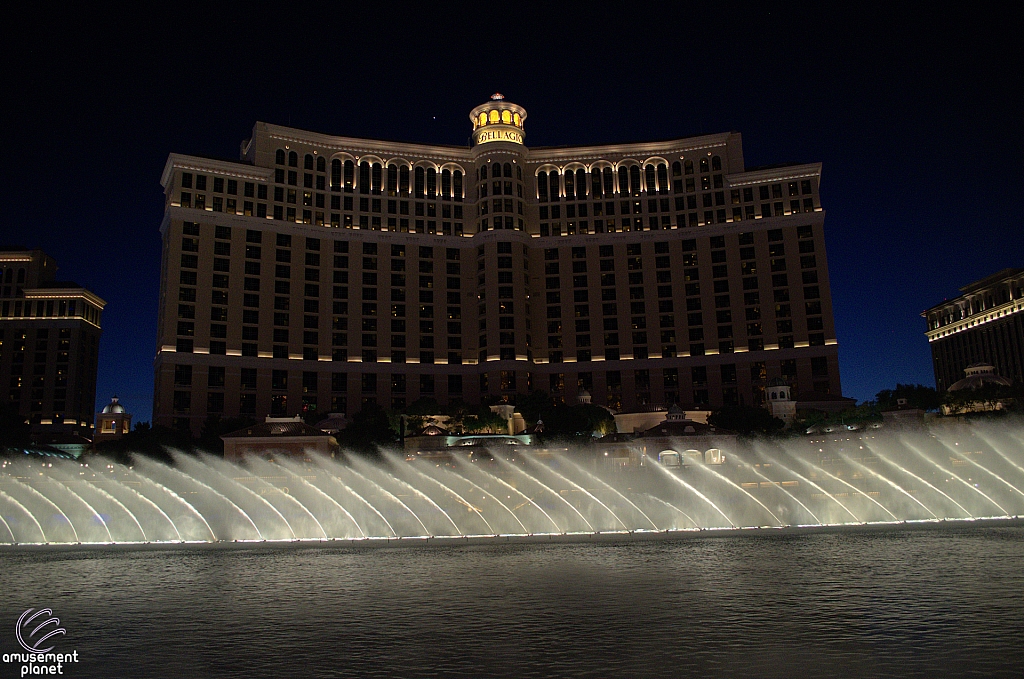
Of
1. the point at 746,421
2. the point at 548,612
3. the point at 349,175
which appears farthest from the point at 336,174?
→ the point at 548,612

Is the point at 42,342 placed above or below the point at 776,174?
below

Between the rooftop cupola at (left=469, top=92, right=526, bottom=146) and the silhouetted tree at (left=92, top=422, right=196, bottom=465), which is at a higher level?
the rooftop cupola at (left=469, top=92, right=526, bottom=146)

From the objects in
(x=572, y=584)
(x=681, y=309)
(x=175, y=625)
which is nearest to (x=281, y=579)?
(x=175, y=625)

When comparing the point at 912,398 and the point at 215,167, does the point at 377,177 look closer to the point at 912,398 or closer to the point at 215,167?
the point at 215,167

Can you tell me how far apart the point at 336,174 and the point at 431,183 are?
55.3ft

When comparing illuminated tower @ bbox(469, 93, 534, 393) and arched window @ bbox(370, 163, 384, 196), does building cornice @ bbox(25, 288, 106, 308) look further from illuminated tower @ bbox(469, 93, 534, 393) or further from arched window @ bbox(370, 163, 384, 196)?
illuminated tower @ bbox(469, 93, 534, 393)

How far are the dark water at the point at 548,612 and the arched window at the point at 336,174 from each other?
110m

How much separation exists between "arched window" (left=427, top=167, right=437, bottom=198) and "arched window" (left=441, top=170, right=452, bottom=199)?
127cm

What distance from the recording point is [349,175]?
142 meters

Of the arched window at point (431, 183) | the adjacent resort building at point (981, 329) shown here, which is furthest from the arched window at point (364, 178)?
the adjacent resort building at point (981, 329)

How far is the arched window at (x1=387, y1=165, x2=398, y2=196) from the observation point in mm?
143500

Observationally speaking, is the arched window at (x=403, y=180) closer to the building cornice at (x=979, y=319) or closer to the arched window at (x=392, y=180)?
the arched window at (x=392, y=180)

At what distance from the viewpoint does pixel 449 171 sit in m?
147

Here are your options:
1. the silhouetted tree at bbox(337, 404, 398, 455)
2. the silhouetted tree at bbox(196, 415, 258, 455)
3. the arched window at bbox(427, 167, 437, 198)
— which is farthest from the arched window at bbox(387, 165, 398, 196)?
the silhouetted tree at bbox(337, 404, 398, 455)
